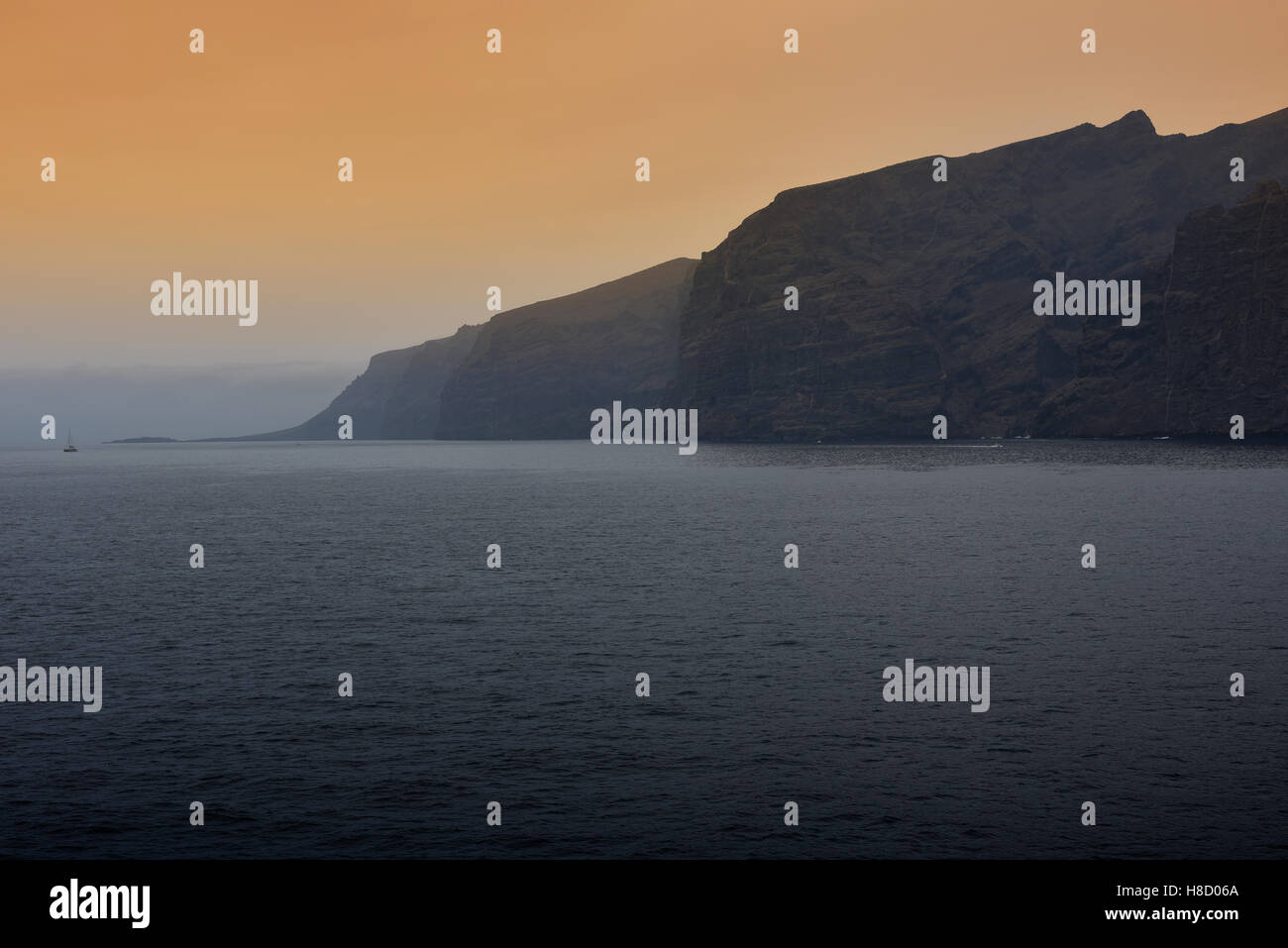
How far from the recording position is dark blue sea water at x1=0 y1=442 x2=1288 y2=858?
79.4 ft

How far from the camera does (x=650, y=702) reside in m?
34.9

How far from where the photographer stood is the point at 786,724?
32.4m

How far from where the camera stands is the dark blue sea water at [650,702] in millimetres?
24203
